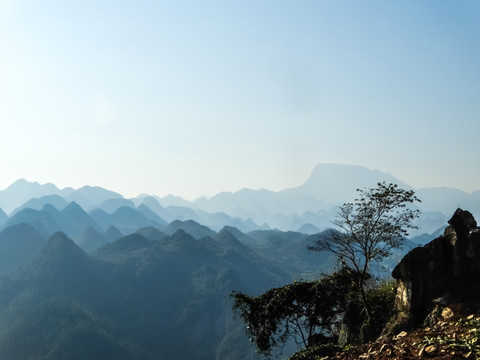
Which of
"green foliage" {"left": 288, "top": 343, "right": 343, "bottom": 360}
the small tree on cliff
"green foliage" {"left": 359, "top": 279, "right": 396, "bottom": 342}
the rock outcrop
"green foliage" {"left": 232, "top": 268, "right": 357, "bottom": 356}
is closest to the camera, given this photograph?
"green foliage" {"left": 288, "top": 343, "right": 343, "bottom": 360}

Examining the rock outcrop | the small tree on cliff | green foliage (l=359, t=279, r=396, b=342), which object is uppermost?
the small tree on cliff

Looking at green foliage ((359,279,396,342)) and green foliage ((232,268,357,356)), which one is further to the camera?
green foliage ((232,268,357,356))

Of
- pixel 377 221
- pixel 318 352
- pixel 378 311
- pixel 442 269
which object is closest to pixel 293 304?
pixel 378 311

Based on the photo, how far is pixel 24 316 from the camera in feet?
560

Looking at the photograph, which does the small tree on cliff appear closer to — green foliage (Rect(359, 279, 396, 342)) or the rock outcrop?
green foliage (Rect(359, 279, 396, 342))

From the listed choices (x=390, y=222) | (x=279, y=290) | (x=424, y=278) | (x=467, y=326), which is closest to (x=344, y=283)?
(x=279, y=290)

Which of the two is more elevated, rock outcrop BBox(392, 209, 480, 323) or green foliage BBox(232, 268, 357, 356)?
rock outcrop BBox(392, 209, 480, 323)

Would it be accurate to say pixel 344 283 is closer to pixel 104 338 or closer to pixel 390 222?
pixel 390 222

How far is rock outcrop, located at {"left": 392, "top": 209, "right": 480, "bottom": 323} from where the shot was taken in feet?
54.4

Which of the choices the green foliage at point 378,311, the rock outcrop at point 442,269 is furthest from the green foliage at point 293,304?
the rock outcrop at point 442,269

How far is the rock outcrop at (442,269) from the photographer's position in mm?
16594

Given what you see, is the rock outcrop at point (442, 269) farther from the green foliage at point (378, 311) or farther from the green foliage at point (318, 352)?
the green foliage at point (318, 352)

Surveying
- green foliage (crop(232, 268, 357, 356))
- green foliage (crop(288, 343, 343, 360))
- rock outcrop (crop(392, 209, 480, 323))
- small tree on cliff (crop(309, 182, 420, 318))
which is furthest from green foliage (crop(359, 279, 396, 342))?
green foliage (crop(232, 268, 357, 356))

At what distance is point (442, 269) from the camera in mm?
17594
